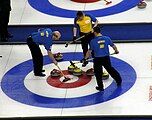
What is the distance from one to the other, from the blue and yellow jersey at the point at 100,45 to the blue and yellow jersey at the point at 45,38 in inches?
50.4

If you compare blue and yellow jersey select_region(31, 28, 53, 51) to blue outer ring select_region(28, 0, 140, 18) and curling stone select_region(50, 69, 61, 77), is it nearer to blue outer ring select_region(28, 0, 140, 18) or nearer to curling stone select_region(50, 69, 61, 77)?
curling stone select_region(50, 69, 61, 77)

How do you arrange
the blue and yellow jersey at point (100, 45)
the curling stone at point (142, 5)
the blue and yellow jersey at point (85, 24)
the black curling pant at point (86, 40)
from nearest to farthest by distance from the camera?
the blue and yellow jersey at point (100, 45)
the blue and yellow jersey at point (85, 24)
the black curling pant at point (86, 40)
the curling stone at point (142, 5)

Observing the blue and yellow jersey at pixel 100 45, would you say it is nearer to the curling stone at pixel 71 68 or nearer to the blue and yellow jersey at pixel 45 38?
the blue and yellow jersey at pixel 45 38

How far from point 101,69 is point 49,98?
158 cm

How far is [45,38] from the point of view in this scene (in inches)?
561

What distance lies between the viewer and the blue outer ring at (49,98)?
1377cm

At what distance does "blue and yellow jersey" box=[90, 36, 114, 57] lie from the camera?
1348cm

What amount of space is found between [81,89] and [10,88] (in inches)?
78.2

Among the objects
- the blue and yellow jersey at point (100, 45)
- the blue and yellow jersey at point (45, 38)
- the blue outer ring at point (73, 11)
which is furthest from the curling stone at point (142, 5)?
the blue and yellow jersey at point (100, 45)

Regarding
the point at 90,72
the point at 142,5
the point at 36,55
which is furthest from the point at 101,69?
the point at 142,5

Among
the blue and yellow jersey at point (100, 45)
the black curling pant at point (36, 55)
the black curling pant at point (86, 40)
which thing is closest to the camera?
the blue and yellow jersey at point (100, 45)

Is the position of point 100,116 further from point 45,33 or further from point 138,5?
point 138,5

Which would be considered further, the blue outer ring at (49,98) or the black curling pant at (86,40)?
the black curling pant at (86,40)

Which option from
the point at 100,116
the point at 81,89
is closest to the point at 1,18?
the point at 81,89
